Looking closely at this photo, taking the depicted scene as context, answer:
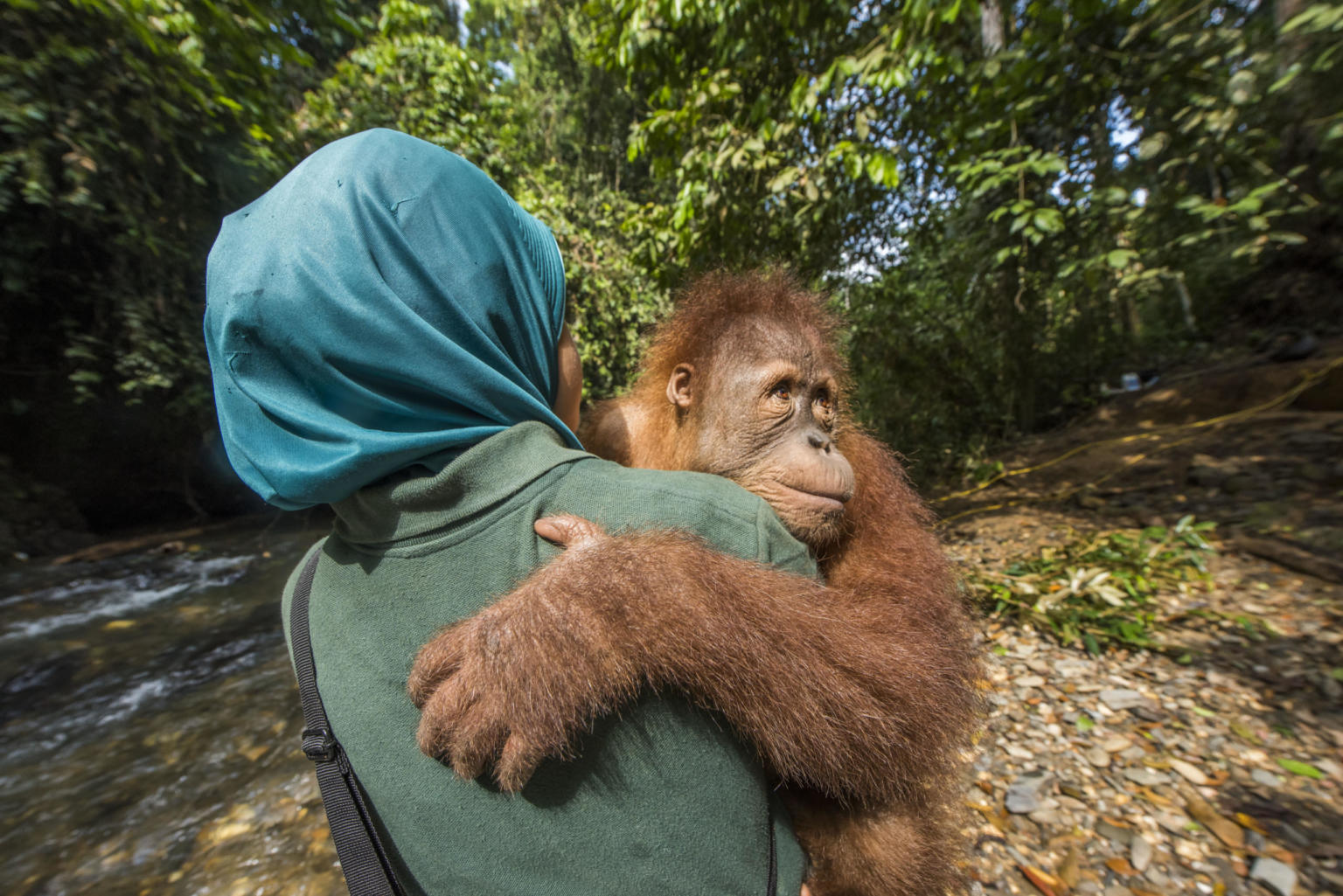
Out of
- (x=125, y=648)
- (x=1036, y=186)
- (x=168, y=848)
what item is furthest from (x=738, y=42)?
(x=125, y=648)

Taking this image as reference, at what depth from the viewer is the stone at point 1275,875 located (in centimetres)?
157

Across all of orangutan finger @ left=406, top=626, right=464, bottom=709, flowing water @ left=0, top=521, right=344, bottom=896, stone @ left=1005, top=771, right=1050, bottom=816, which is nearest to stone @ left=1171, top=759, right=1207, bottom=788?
stone @ left=1005, top=771, right=1050, bottom=816

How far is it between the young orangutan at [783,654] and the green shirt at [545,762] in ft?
0.13

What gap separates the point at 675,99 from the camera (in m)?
4.03

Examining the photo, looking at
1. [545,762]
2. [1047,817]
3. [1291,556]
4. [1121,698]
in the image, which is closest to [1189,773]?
[1121,698]

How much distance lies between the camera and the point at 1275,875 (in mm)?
1597

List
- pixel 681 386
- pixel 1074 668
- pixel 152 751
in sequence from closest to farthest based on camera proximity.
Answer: pixel 681 386
pixel 1074 668
pixel 152 751

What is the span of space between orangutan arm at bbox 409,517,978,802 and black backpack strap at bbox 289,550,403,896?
6.2 inches

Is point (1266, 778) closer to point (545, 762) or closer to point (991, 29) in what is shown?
point (545, 762)

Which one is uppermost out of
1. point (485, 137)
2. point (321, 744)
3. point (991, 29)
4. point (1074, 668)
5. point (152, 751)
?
point (991, 29)

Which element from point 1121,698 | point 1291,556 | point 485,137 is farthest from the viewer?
point 485,137

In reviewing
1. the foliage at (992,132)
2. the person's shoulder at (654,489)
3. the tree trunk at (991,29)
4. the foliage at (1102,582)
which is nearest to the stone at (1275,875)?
the foliage at (1102,582)

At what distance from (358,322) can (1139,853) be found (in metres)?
2.55

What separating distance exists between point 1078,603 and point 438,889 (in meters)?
3.36
